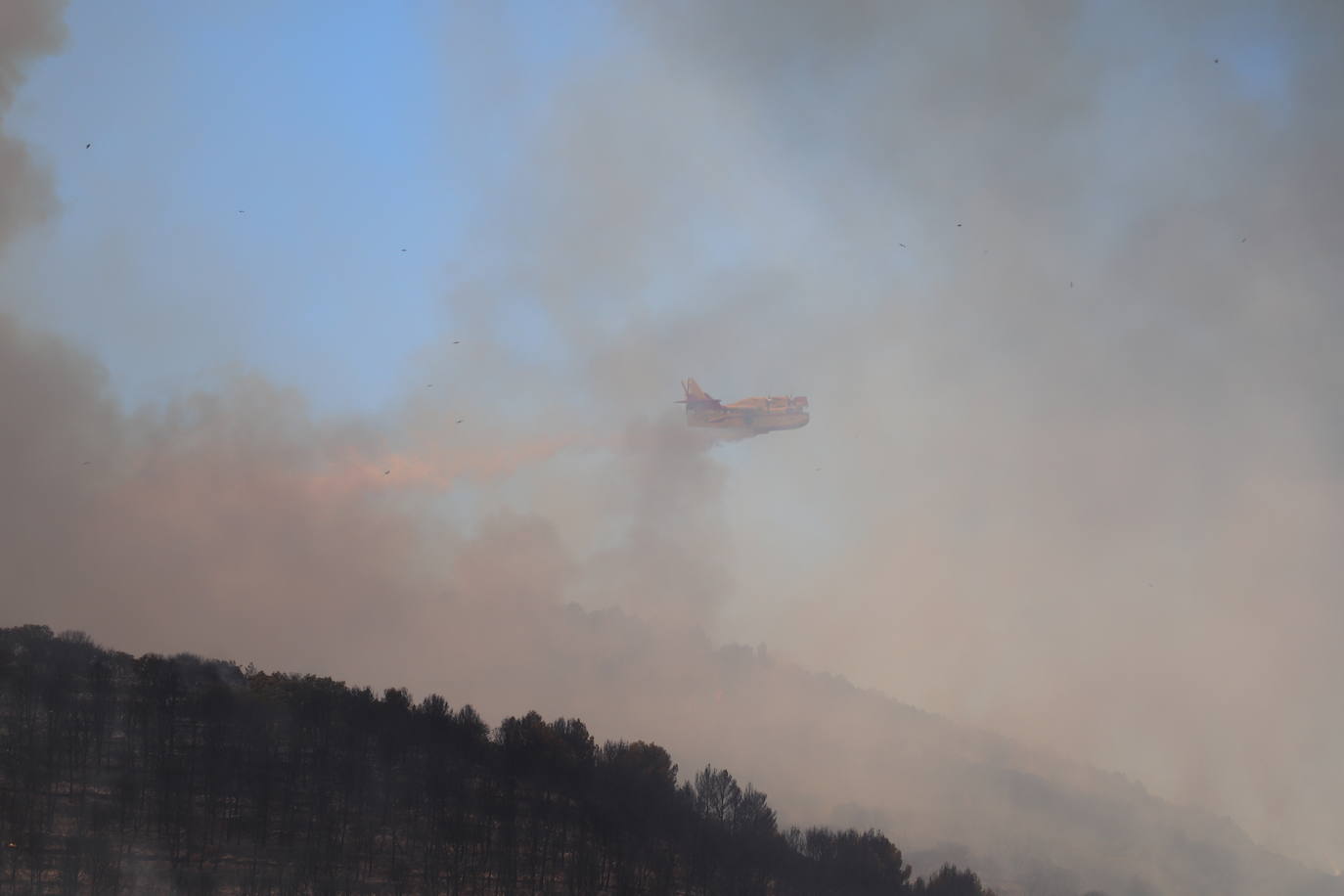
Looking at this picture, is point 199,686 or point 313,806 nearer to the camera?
point 313,806

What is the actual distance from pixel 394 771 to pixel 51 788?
3071 centimetres

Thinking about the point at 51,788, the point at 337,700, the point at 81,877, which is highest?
the point at 337,700

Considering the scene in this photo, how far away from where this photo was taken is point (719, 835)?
129 metres

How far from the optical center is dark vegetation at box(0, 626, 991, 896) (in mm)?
100438

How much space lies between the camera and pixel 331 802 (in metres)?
112

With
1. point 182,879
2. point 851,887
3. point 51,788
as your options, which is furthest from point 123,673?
point 851,887

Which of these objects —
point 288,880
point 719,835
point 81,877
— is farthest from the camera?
point 719,835

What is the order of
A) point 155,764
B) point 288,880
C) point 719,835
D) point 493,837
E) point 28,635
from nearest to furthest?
1. point 288,880
2. point 155,764
3. point 493,837
4. point 719,835
5. point 28,635

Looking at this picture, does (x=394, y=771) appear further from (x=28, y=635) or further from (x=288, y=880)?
(x=28, y=635)

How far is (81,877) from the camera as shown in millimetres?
93312

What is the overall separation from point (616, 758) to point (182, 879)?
5591 centimetres

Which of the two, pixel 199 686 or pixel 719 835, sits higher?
pixel 199 686

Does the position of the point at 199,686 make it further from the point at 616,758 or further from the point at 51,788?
the point at 616,758

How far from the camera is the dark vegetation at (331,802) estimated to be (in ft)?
330
